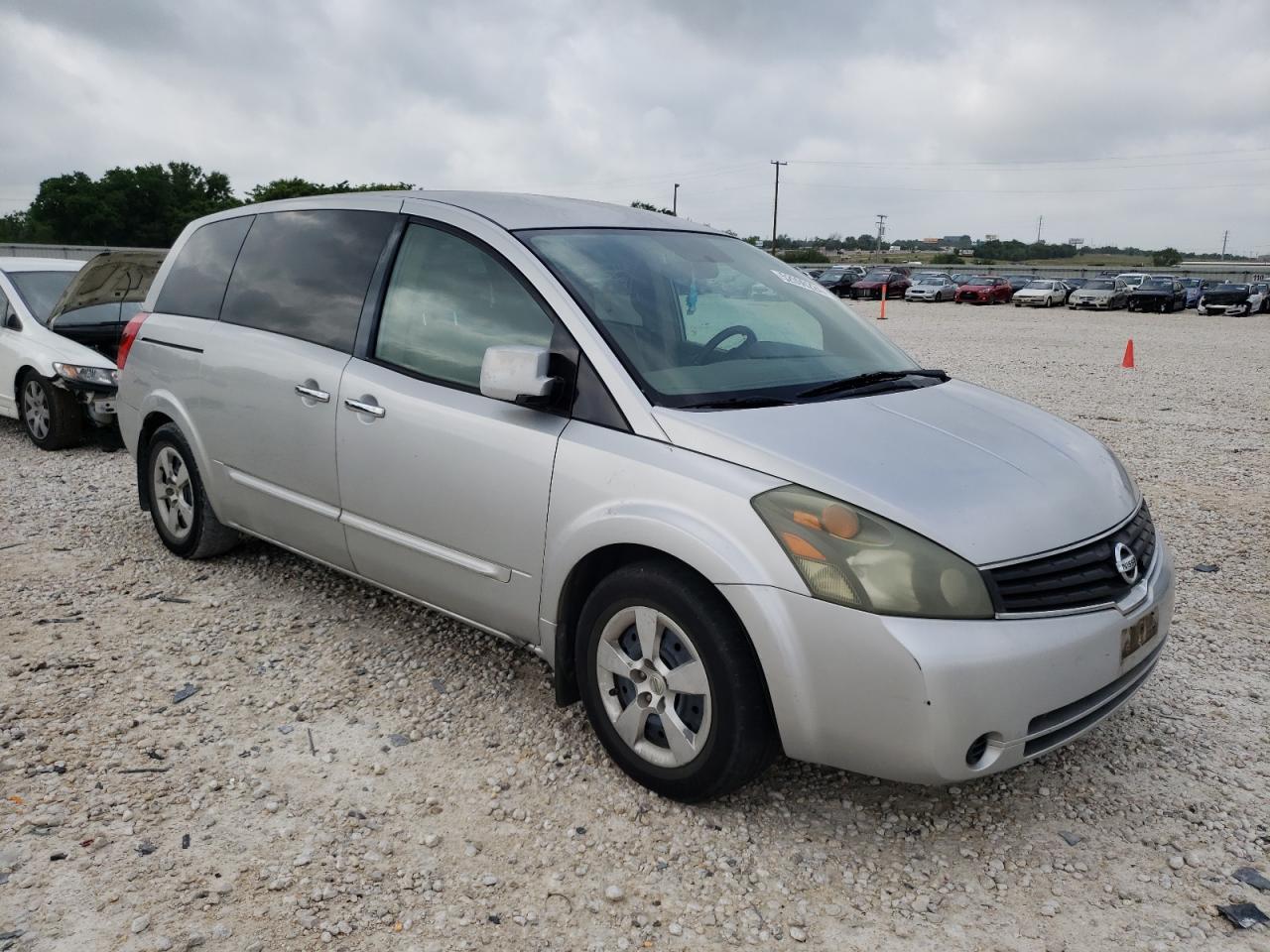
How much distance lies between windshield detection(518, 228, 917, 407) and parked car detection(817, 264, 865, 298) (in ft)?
139

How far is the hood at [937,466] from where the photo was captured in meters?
2.54

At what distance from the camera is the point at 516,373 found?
293 cm

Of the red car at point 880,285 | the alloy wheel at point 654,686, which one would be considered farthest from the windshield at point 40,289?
the red car at point 880,285

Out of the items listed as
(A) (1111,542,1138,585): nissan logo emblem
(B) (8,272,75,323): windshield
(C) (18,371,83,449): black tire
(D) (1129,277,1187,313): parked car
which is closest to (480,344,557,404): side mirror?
(A) (1111,542,1138,585): nissan logo emblem

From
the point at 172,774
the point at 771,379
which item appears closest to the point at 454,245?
the point at 771,379

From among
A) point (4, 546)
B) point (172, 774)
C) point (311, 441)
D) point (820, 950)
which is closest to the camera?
point (820, 950)

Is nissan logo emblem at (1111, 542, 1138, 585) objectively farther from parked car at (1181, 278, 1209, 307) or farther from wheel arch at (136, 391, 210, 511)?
parked car at (1181, 278, 1209, 307)

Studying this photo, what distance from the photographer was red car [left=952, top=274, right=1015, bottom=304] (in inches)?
1658

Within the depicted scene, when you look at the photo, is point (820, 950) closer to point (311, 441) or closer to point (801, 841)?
point (801, 841)

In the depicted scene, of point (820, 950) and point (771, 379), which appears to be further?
point (771, 379)

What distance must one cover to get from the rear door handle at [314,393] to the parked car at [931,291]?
1668 inches

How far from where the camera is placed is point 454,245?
11.5 feet

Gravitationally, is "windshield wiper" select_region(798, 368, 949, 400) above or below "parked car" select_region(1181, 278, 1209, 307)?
below

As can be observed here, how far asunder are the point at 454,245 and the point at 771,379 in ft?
4.14
